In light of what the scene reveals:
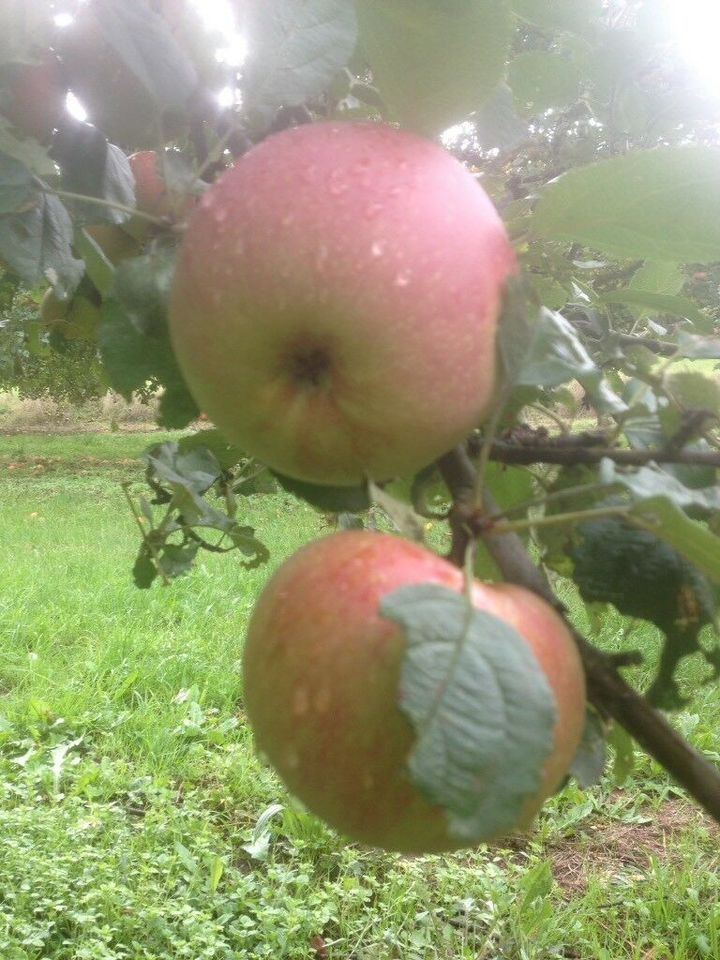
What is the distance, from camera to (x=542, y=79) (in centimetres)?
108

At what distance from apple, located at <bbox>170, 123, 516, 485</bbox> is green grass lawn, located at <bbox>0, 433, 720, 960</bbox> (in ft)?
3.79

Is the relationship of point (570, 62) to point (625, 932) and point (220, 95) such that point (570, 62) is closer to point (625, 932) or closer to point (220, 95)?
point (220, 95)

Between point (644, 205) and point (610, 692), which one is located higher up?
point (644, 205)

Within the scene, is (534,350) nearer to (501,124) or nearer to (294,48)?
(294,48)

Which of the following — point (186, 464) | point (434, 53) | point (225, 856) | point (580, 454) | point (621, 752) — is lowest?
point (225, 856)

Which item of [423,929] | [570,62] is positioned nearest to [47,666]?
[423,929]

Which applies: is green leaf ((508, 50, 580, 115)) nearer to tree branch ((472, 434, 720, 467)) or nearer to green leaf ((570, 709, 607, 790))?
tree branch ((472, 434, 720, 467))

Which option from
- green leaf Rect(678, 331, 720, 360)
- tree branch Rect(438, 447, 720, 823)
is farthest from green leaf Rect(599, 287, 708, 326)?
tree branch Rect(438, 447, 720, 823)

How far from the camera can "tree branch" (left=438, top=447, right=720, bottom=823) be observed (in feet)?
1.73

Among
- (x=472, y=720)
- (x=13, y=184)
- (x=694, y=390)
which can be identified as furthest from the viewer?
(x=13, y=184)

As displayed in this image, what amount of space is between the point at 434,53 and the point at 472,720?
1.45 ft

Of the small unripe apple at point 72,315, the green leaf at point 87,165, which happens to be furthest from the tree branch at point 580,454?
the small unripe apple at point 72,315

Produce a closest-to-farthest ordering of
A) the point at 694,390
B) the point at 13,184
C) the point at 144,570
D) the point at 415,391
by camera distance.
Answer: the point at 415,391
the point at 694,390
the point at 13,184
the point at 144,570

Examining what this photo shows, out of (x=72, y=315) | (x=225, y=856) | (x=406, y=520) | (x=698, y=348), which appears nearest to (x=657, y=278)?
(x=698, y=348)
